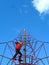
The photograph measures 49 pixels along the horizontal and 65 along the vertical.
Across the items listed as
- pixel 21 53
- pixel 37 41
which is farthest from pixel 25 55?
pixel 37 41

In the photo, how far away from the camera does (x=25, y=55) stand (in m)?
24.9

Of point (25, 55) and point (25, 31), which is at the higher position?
point (25, 31)

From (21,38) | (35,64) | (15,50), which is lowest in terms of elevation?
(35,64)

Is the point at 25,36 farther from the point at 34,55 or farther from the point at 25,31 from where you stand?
the point at 34,55

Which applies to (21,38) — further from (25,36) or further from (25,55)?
(25,55)

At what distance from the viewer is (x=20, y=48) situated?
949 inches

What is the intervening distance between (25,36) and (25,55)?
2426mm

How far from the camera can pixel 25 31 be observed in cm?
2570

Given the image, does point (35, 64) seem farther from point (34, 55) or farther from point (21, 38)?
point (21, 38)

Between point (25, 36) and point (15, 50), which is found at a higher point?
point (25, 36)

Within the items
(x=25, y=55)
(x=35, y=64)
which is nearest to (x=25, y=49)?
(x=25, y=55)

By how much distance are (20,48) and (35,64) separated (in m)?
2.68

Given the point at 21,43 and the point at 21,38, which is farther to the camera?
the point at 21,38

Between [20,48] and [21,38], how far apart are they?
181cm
